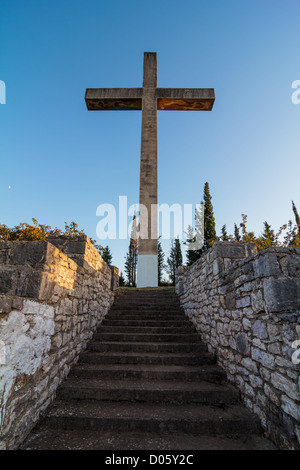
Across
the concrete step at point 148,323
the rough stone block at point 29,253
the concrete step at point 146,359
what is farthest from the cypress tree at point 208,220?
the rough stone block at point 29,253

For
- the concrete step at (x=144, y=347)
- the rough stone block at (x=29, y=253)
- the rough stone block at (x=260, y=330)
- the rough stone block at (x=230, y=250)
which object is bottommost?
the concrete step at (x=144, y=347)

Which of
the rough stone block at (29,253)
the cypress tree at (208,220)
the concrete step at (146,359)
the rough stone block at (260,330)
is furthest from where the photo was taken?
the cypress tree at (208,220)

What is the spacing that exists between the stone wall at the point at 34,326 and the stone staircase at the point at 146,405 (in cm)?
27

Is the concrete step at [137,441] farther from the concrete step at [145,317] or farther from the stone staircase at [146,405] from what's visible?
→ the concrete step at [145,317]

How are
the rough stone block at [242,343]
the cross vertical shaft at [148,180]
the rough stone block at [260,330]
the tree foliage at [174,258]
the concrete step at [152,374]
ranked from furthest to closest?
the tree foliage at [174,258] → the cross vertical shaft at [148,180] → the concrete step at [152,374] → the rough stone block at [242,343] → the rough stone block at [260,330]

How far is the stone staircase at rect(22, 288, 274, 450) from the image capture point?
222cm

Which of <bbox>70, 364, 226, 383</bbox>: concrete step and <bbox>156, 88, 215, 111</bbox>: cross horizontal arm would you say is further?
<bbox>156, 88, 215, 111</bbox>: cross horizontal arm

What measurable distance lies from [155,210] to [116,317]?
214 inches

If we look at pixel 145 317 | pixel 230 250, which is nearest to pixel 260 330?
pixel 230 250

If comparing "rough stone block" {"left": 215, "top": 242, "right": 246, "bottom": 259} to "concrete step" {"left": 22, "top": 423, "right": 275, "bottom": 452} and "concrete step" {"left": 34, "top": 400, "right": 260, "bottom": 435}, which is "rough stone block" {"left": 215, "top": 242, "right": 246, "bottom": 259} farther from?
"concrete step" {"left": 22, "top": 423, "right": 275, "bottom": 452}

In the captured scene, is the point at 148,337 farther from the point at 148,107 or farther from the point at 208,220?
the point at 208,220

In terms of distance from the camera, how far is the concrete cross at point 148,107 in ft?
31.7

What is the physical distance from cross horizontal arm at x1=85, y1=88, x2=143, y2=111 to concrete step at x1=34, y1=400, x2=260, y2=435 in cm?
1210

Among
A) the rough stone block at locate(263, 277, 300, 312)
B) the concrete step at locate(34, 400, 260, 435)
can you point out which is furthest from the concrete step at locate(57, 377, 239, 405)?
the rough stone block at locate(263, 277, 300, 312)
